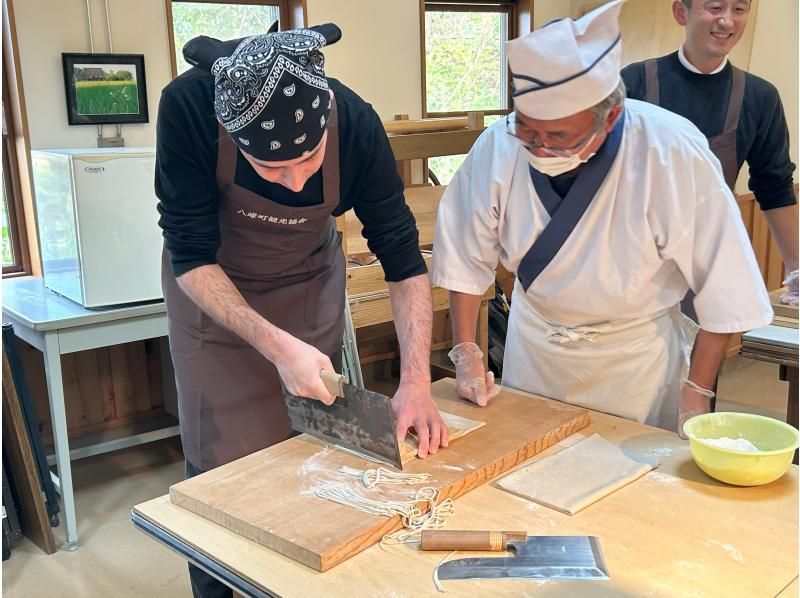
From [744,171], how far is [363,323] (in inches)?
100.0

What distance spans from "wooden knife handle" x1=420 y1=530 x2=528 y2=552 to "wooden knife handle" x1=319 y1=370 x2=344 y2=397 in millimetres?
312

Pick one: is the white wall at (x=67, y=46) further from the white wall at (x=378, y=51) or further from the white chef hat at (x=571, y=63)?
the white chef hat at (x=571, y=63)

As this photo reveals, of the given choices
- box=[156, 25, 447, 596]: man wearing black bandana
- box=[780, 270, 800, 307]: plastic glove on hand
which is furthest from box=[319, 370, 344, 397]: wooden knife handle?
box=[780, 270, 800, 307]: plastic glove on hand

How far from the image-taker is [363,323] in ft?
9.50

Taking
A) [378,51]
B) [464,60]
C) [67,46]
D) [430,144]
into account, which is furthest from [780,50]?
[67,46]

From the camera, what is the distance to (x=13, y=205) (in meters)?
3.17

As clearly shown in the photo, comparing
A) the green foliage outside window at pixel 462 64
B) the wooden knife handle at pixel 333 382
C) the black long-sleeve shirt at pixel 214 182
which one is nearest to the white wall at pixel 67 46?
the green foliage outside window at pixel 462 64

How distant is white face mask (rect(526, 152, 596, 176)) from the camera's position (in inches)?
54.9

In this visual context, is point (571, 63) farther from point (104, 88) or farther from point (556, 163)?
point (104, 88)

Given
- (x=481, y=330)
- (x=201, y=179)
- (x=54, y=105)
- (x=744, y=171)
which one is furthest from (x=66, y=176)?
(x=744, y=171)

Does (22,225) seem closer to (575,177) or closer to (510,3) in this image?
(575,177)

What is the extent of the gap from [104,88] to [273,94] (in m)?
2.05

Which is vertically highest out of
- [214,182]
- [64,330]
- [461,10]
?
[461,10]

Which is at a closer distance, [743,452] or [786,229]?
[743,452]
